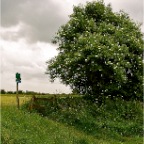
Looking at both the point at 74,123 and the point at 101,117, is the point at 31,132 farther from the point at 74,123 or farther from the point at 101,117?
the point at 101,117

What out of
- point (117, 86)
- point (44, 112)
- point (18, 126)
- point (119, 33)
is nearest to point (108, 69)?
point (117, 86)

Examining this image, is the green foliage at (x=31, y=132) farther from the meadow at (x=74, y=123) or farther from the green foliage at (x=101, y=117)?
the green foliage at (x=101, y=117)

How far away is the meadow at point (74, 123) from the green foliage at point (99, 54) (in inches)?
91.8

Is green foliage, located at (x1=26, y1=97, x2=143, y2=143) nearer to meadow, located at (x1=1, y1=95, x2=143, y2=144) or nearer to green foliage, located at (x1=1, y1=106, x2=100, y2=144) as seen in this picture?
meadow, located at (x1=1, y1=95, x2=143, y2=144)

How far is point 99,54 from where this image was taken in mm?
33531

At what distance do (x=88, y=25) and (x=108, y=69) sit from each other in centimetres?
516

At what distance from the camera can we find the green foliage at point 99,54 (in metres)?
34.2

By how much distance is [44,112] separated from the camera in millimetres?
32344

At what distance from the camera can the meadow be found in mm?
22062

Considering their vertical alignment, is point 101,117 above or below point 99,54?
below

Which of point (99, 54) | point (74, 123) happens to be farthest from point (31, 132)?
point (99, 54)

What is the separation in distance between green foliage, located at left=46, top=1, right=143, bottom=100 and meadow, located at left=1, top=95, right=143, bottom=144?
7.65ft

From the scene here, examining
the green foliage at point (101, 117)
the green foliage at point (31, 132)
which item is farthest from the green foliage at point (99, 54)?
the green foliage at point (31, 132)

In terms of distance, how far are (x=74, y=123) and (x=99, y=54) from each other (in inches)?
270
